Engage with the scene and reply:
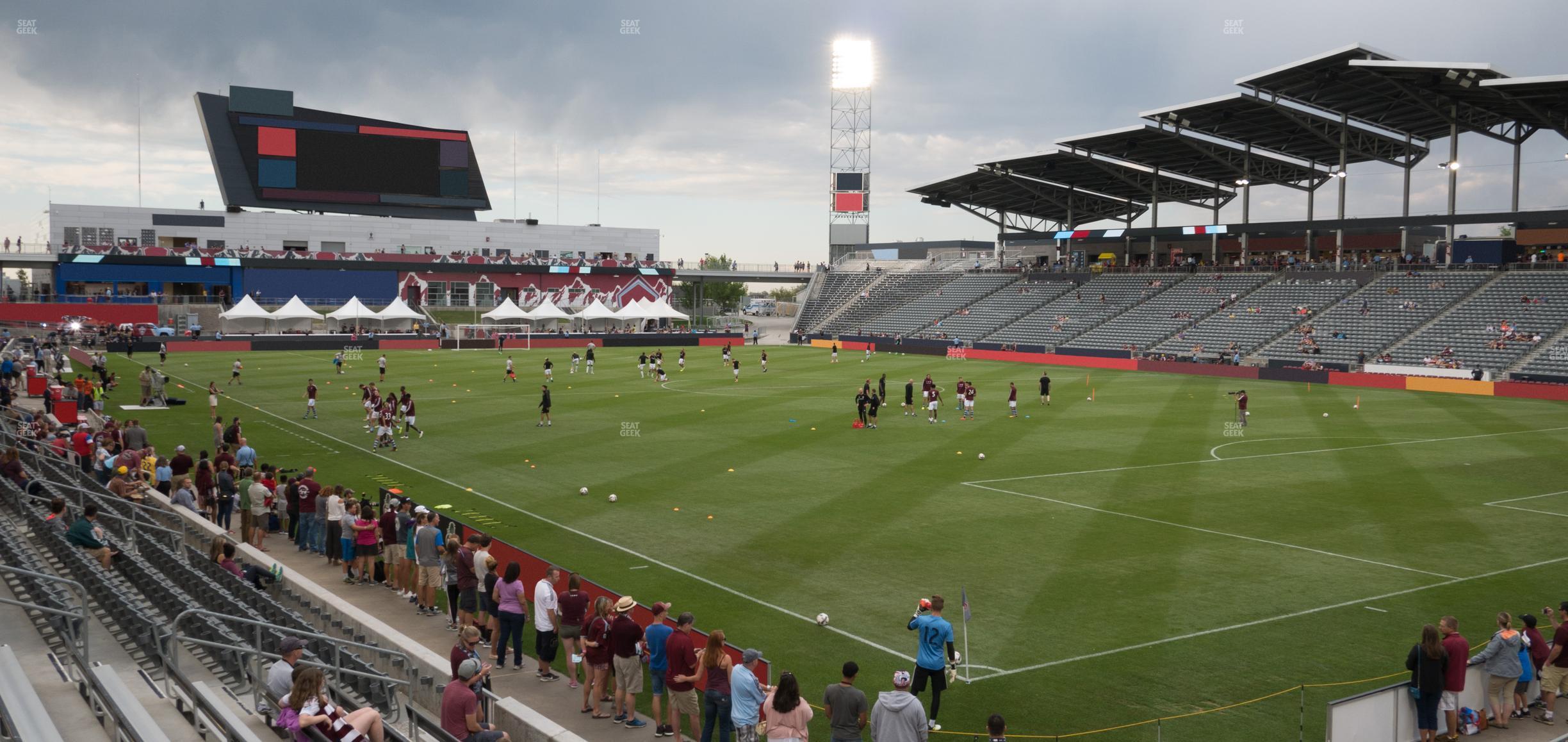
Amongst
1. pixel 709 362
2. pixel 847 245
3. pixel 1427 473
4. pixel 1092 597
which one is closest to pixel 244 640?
pixel 1092 597

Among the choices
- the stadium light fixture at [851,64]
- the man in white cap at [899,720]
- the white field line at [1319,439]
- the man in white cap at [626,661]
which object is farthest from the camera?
the stadium light fixture at [851,64]

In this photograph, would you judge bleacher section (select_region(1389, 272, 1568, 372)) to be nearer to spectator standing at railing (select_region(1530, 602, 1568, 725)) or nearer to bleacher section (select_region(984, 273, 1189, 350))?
bleacher section (select_region(984, 273, 1189, 350))

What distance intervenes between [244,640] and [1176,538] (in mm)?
16519

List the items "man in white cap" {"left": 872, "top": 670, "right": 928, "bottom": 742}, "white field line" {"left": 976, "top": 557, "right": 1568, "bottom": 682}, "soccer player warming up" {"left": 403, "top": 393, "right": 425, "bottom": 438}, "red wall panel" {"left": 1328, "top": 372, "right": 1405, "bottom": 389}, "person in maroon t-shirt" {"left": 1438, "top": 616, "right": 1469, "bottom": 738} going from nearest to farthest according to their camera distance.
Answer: "man in white cap" {"left": 872, "top": 670, "right": 928, "bottom": 742}, "person in maroon t-shirt" {"left": 1438, "top": 616, "right": 1469, "bottom": 738}, "white field line" {"left": 976, "top": 557, "right": 1568, "bottom": 682}, "soccer player warming up" {"left": 403, "top": 393, "right": 425, "bottom": 438}, "red wall panel" {"left": 1328, "top": 372, "right": 1405, "bottom": 389}

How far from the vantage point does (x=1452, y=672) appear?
39.1 ft

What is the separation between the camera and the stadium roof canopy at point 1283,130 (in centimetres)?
6144

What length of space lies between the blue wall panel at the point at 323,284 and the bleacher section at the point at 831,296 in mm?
39836

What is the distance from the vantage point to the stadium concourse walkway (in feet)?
40.2

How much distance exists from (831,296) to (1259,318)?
164 ft

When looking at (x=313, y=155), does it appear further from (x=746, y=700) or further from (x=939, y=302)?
(x=746, y=700)

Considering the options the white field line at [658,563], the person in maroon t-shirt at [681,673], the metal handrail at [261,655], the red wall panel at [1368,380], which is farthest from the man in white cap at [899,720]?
the red wall panel at [1368,380]

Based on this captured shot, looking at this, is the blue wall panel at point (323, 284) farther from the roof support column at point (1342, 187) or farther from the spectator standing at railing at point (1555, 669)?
the spectator standing at railing at point (1555, 669)

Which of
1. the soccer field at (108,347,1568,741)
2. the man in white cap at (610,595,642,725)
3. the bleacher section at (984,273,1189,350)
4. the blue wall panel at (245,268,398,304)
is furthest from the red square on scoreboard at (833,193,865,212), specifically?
the man in white cap at (610,595,642,725)

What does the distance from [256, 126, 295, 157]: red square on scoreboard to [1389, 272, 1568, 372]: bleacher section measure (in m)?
85.8
